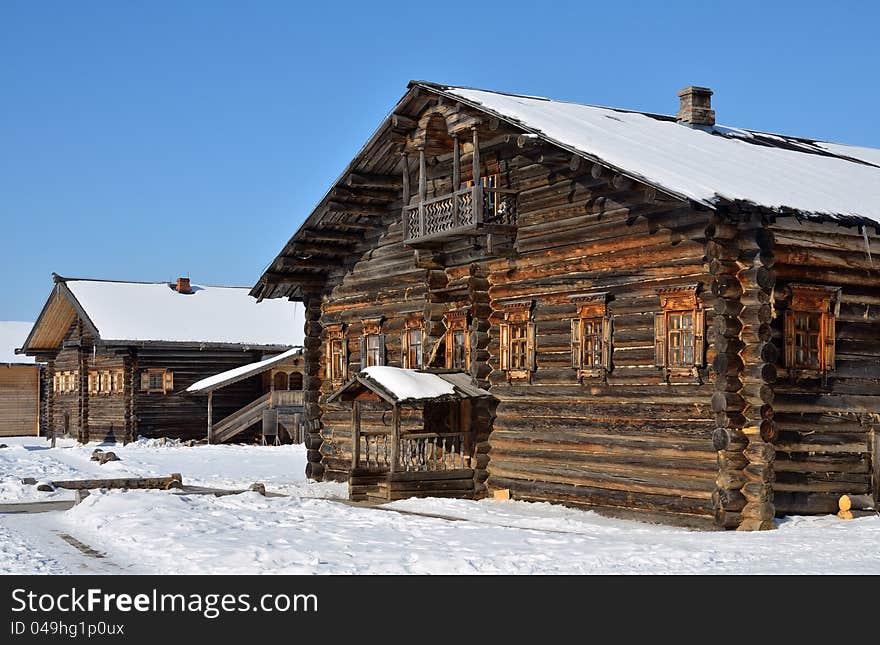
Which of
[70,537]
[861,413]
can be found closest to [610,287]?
Answer: [861,413]

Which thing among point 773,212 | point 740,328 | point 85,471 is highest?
point 773,212

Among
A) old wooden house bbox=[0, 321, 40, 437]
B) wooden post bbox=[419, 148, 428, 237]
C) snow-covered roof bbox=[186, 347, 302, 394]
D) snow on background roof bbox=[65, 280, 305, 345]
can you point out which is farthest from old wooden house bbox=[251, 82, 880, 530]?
old wooden house bbox=[0, 321, 40, 437]

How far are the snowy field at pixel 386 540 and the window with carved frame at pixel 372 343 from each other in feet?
13.3

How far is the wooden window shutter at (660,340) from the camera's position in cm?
1955

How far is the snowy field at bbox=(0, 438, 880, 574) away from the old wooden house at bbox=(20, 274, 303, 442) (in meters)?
23.1

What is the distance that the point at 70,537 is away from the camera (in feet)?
58.2

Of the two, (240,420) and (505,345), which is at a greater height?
(505,345)

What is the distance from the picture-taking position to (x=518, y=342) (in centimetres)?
2308

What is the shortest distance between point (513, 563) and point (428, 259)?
11672 mm

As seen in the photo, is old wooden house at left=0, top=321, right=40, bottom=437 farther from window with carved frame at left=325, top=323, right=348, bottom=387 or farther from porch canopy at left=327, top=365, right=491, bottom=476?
porch canopy at left=327, top=365, right=491, bottom=476

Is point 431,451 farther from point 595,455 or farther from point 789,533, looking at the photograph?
point 789,533

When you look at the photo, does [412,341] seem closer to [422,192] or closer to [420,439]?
[420,439]

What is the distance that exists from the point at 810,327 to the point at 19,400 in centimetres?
5035

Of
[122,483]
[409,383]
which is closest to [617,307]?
[409,383]
